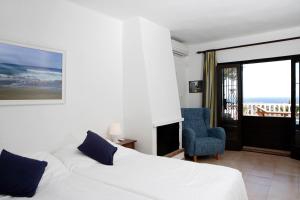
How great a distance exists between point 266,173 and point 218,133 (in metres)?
1.12

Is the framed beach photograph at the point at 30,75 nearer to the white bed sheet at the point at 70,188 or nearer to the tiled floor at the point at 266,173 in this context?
the white bed sheet at the point at 70,188

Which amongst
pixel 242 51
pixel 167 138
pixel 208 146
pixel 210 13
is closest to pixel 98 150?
pixel 167 138

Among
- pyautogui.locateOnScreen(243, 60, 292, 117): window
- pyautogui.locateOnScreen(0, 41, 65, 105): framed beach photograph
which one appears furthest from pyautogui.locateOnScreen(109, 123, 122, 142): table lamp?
pyautogui.locateOnScreen(243, 60, 292, 117): window

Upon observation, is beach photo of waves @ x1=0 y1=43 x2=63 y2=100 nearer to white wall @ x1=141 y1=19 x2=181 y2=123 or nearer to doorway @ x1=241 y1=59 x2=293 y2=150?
white wall @ x1=141 y1=19 x2=181 y2=123

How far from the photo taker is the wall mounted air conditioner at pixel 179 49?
4.82m

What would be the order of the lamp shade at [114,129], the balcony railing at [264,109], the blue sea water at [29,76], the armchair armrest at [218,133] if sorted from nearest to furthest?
→ the blue sea water at [29,76] < the lamp shade at [114,129] < the armchair armrest at [218,133] < the balcony railing at [264,109]

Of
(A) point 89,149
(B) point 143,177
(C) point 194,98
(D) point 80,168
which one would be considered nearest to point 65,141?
(A) point 89,149

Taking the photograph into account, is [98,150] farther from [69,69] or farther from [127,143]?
[69,69]

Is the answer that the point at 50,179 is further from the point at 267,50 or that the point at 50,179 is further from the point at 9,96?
the point at 267,50

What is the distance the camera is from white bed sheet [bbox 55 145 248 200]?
162 cm

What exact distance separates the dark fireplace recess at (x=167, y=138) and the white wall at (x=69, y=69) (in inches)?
29.2

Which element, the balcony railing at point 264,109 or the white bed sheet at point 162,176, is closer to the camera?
the white bed sheet at point 162,176

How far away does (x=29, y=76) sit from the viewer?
2441 millimetres

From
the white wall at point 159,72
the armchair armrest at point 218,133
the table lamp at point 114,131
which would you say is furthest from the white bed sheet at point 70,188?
the armchair armrest at point 218,133
